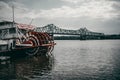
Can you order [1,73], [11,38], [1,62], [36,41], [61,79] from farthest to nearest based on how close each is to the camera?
[36,41] < [11,38] < [1,62] < [1,73] < [61,79]

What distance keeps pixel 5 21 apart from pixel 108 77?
21.8 metres

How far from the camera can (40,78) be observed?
18.8 metres

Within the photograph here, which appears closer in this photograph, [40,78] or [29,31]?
[40,78]

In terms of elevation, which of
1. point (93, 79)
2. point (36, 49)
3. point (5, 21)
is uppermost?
point (5, 21)

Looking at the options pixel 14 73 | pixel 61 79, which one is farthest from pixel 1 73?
pixel 61 79

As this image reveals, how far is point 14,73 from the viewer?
68.8 feet

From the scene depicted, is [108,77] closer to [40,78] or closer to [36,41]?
[40,78]

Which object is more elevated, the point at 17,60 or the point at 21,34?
the point at 21,34

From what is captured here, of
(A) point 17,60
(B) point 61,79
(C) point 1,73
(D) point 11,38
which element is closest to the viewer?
(B) point 61,79

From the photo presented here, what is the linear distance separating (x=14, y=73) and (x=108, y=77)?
10034 millimetres

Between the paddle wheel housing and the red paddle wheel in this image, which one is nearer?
the paddle wheel housing

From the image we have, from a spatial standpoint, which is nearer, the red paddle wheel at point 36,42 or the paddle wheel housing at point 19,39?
the paddle wheel housing at point 19,39

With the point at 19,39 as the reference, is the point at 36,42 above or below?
below

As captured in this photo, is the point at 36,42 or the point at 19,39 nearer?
the point at 19,39
